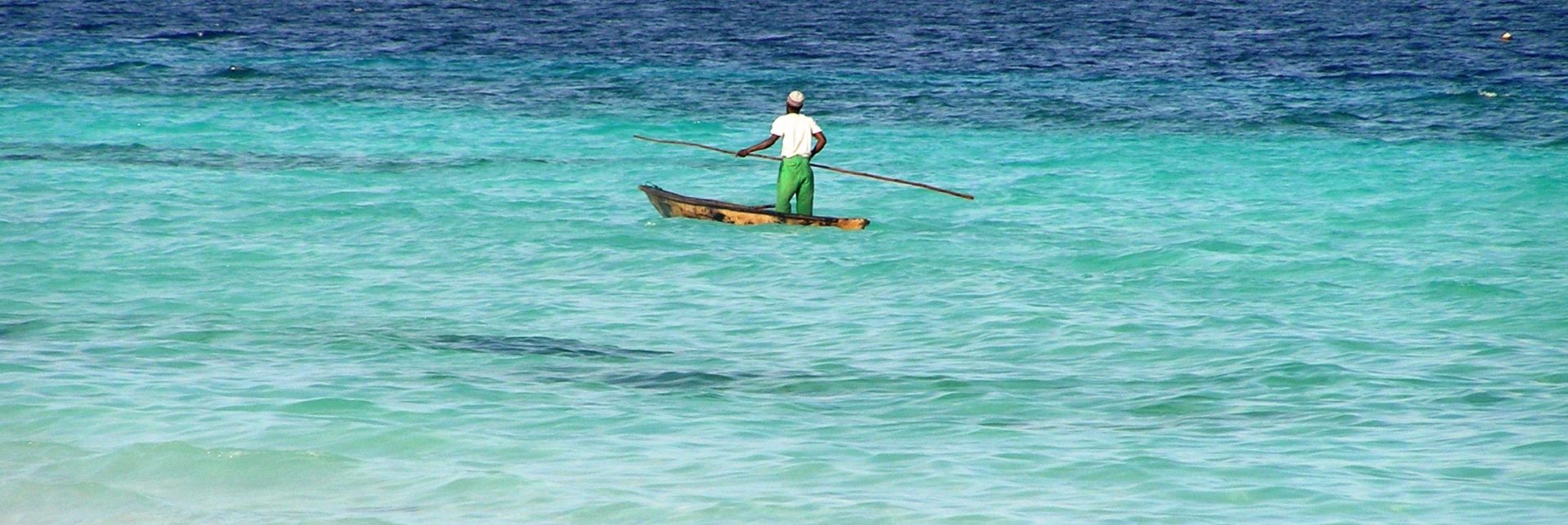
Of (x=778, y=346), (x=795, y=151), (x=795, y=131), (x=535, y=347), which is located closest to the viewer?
(x=535, y=347)

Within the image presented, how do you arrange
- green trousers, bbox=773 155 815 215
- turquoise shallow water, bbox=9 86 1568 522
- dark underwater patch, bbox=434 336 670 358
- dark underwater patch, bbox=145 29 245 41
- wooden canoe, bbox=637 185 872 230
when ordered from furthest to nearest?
dark underwater patch, bbox=145 29 245 41 < wooden canoe, bbox=637 185 872 230 < green trousers, bbox=773 155 815 215 < dark underwater patch, bbox=434 336 670 358 < turquoise shallow water, bbox=9 86 1568 522

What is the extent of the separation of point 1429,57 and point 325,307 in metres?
32.1

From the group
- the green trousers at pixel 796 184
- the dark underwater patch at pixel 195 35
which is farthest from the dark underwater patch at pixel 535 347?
the dark underwater patch at pixel 195 35

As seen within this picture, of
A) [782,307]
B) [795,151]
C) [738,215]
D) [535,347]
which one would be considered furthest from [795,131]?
[535,347]

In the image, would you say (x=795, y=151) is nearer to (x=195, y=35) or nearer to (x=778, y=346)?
(x=778, y=346)

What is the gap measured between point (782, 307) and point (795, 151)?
3.48 metres

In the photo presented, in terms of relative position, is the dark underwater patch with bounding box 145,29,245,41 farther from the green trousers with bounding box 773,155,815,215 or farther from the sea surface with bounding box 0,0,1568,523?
the green trousers with bounding box 773,155,815,215

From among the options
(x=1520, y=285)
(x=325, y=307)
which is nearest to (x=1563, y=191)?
(x=1520, y=285)

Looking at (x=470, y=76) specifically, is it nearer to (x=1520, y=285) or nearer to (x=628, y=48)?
(x=628, y=48)

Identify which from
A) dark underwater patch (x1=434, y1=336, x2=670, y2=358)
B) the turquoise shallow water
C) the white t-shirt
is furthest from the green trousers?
dark underwater patch (x1=434, y1=336, x2=670, y2=358)

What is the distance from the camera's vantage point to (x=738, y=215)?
1670cm

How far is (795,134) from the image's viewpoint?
16.0 metres

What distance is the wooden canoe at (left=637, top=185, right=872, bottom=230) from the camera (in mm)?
16609

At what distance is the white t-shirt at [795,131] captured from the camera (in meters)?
16.0
